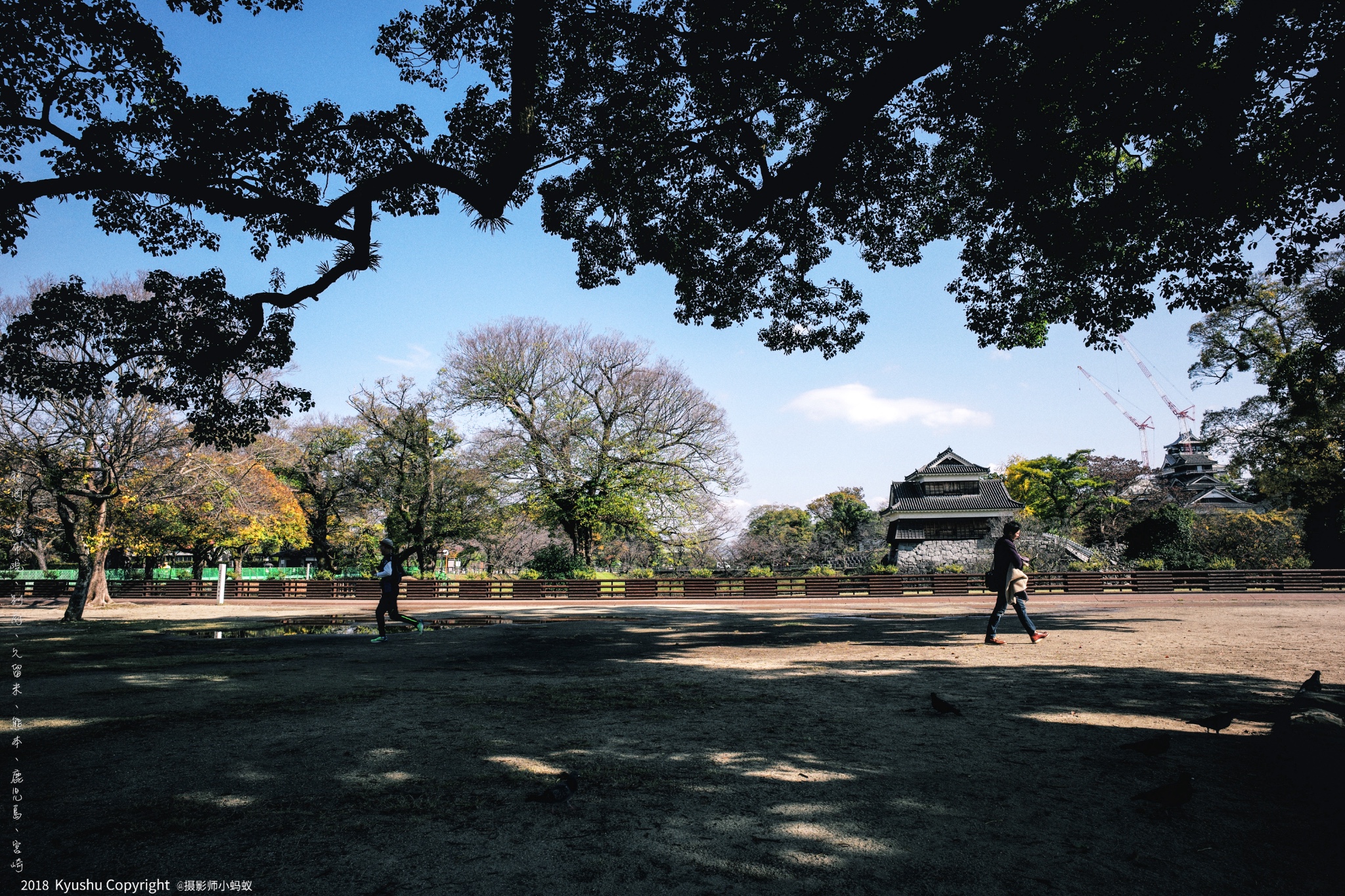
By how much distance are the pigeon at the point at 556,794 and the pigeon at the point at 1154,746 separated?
11.9 feet

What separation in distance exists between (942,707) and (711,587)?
24.4 meters

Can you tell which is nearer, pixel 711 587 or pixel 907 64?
pixel 907 64

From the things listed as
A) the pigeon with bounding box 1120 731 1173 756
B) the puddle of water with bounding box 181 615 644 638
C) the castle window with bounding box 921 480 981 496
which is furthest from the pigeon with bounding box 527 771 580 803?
the castle window with bounding box 921 480 981 496

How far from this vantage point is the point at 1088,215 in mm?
9344

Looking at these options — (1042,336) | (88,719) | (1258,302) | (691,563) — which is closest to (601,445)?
(691,563)

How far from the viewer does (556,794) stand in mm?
3230

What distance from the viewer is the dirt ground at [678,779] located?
2549 mm

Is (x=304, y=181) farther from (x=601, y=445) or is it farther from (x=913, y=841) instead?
(x=601, y=445)

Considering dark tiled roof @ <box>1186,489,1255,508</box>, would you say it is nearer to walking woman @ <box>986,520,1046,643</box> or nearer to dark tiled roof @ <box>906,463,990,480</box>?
dark tiled roof @ <box>906,463,990,480</box>

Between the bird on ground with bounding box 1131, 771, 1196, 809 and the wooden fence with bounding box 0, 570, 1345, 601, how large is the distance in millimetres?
25234

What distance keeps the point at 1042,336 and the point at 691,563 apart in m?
24.8

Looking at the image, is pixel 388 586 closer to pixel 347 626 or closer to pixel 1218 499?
pixel 347 626

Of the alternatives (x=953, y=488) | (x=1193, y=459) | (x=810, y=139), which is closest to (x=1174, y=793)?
(x=810, y=139)

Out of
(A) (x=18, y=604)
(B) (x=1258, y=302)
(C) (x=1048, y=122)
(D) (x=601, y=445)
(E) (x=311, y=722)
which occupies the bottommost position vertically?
(A) (x=18, y=604)
